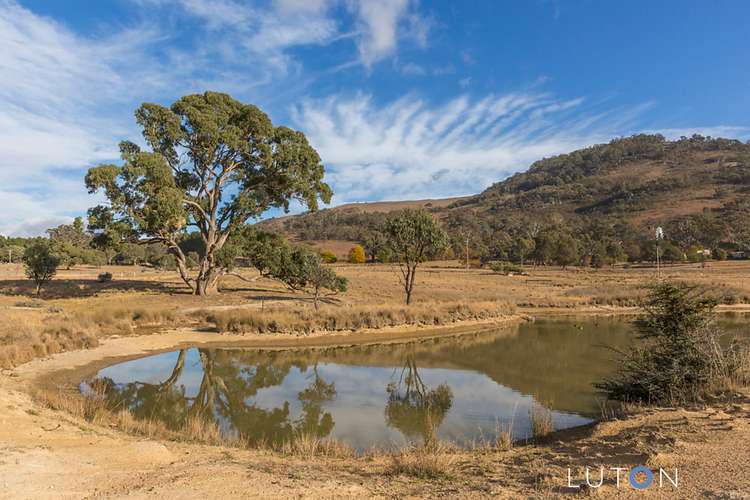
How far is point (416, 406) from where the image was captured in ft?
41.0

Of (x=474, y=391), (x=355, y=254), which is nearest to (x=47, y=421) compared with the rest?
(x=474, y=391)

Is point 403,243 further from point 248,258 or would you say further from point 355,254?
→ point 355,254

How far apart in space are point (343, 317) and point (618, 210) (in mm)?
111941

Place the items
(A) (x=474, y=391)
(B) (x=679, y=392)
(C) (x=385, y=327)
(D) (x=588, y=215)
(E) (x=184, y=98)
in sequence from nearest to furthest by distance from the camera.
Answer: (B) (x=679, y=392), (A) (x=474, y=391), (C) (x=385, y=327), (E) (x=184, y=98), (D) (x=588, y=215)

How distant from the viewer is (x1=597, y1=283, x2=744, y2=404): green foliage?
10773 millimetres

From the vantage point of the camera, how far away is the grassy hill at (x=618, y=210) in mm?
86250

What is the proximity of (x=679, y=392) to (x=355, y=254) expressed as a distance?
3349 inches

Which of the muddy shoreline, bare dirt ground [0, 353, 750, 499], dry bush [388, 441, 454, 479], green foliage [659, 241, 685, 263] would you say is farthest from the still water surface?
green foliage [659, 241, 685, 263]

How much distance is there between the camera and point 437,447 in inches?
321

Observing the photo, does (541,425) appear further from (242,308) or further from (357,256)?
(357,256)

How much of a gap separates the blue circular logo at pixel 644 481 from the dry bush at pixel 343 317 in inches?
730

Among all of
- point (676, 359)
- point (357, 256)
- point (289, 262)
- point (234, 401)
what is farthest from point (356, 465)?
point (357, 256)

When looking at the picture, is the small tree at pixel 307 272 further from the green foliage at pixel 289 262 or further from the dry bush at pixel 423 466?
the dry bush at pixel 423 466

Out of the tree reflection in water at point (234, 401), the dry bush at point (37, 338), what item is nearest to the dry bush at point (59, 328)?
the dry bush at point (37, 338)
